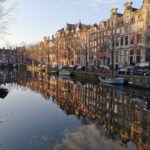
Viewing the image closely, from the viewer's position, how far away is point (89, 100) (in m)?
28.8

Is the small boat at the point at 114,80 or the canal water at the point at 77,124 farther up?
the small boat at the point at 114,80

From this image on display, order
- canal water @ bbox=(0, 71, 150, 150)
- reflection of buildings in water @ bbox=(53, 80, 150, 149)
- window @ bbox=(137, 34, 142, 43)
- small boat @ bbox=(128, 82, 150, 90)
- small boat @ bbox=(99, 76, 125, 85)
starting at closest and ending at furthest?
canal water @ bbox=(0, 71, 150, 150) < reflection of buildings in water @ bbox=(53, 80, 150, 149) < small boat @ bbox=(128, 82, 150, 90) < small boat @ bbox=(99, 76, 125, 85) < window @ bbox=(137, 34, 142, 43)

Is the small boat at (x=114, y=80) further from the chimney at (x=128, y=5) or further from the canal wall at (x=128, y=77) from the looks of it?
the chimney at (x=128, y=5)

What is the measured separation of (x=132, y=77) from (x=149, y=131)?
23685 millimetres

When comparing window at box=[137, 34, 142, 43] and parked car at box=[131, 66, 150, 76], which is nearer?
parked car at box=[131, 66, 150, 76]

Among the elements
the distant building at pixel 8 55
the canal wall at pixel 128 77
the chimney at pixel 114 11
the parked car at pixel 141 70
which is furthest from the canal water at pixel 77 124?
the distant building at pixel 8 55

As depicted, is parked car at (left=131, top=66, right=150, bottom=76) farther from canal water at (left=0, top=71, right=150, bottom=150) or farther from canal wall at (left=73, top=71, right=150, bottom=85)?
canal water at (left=0, top=71, right=150, bottom=150)

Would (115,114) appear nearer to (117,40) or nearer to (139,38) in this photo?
(139,38)

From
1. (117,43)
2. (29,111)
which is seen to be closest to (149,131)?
(29,111)

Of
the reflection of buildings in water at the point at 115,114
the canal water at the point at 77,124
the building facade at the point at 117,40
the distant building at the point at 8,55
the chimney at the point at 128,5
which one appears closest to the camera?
the canal water at the point at 77,124

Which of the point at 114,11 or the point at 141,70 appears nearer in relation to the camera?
the point at 141,70

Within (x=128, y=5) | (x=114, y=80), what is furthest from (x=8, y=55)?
(x=114, y=80)

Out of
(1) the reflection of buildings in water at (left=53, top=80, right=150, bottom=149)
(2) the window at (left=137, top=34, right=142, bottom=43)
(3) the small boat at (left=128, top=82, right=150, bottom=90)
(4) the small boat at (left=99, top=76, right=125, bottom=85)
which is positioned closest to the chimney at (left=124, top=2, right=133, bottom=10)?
(2) the window at (left=137, top=34, right=142, bottom=43)

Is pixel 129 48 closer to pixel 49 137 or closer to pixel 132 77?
pixel 132 77
